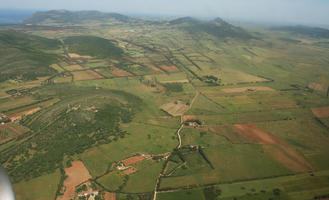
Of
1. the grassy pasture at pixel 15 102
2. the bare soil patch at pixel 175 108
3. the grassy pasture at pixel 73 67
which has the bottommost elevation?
the bare soil patch at pixel 175 108

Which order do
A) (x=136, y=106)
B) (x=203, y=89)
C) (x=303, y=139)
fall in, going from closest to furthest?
(x=303, y=139) < (x=136, y=106) < (x=203, y=89)

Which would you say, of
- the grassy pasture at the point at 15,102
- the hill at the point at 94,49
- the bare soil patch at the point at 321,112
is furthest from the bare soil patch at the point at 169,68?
the grassy pasture at the point at 15,102

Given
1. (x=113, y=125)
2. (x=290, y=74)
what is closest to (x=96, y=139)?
(x=113, y=125)

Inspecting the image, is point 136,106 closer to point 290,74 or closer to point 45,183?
point 45,183

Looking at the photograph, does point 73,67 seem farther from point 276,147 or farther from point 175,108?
point 276,147

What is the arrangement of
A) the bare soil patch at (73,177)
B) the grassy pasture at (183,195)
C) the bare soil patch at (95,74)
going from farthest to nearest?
1. the bare soil patch at (95,74)
2. the grassy pasture at (183,195)
3. the bare soil patch at (73,177)

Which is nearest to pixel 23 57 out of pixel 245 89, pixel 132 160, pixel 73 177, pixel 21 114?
pixel 21 114

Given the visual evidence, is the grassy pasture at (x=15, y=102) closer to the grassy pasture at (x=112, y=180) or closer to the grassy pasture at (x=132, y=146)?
the grassy pasture at (x=132, y=146)
